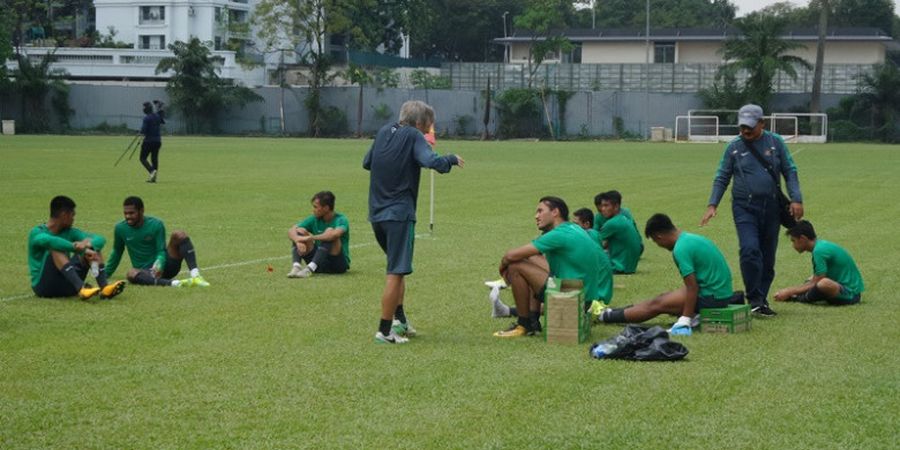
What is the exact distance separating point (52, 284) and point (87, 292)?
60cm

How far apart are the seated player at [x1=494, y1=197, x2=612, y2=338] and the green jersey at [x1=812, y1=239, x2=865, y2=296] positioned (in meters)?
2.94

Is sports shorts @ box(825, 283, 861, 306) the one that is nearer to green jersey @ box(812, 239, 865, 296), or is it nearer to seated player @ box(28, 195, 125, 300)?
green jersey @ box(812, 239, 865, 296)

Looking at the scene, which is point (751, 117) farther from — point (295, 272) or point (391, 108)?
point (391, 108)

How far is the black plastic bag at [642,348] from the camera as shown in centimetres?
1064

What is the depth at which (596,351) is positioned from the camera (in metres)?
10.8

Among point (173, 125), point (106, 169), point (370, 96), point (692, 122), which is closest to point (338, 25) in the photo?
point (370, 96)

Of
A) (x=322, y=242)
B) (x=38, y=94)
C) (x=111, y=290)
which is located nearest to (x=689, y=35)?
(x=38, y=94)

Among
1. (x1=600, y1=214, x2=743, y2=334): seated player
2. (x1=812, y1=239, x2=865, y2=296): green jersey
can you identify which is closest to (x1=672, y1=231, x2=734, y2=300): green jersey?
(x1=600, y1=214, x2=743, y2=334): seated player

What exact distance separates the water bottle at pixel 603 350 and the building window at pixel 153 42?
10010cm

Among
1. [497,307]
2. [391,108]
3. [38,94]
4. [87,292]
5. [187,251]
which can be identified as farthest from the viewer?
[391,108]

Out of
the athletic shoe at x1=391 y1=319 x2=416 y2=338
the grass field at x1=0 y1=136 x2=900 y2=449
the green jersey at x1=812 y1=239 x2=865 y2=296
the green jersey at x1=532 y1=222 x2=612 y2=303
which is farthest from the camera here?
the green jersey at x1=812 y1=239 x2=865 y2=296

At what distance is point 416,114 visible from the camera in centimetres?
1161

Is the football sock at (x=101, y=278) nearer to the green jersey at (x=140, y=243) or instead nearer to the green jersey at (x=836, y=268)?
the green jersey at (x=140, y=243)

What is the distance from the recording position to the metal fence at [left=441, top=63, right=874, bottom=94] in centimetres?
8288
